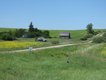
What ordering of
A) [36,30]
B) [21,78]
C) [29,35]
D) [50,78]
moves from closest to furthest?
[21,78] < [50,78] < [29,35] < [36,30]

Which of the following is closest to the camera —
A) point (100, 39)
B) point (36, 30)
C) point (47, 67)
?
point (47, 67)

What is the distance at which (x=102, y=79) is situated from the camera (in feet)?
62.1

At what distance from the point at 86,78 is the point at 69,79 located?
125 cm

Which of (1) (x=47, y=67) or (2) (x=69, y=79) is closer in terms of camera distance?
(2) (x=69, y=79)

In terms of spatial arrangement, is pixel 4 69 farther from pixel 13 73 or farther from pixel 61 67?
pixel 61 67

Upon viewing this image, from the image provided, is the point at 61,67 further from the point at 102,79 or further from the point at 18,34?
the point at 18,34

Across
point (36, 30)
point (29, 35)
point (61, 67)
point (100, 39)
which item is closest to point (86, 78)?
point (61, 67)

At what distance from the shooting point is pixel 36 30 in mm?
124812

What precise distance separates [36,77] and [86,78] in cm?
322

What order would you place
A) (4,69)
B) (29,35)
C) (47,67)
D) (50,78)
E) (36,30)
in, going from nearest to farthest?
1. (50,78)
2. (4,69)
3. (47,67)
4. (29,35)
5. (36,30)

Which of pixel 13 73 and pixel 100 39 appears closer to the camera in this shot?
pixel 13 73

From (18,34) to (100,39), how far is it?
38843 mm

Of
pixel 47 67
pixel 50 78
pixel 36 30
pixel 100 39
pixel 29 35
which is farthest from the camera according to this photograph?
pixel 36 30

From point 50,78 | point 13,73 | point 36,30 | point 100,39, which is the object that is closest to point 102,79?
point 50,78
